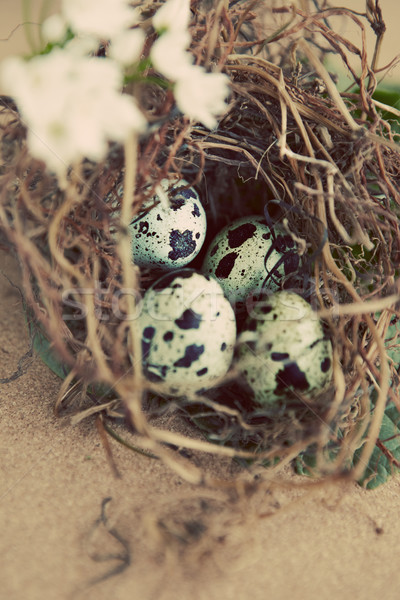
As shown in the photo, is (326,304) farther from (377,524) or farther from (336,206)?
(377,524)

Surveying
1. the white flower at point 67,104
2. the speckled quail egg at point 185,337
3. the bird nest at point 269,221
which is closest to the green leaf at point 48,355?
the bird nest at point 269,221

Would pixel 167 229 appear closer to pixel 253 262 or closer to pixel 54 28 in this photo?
pixel 253 262

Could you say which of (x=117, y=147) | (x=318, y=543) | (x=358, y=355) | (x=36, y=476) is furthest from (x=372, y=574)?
(x=117, y=147)

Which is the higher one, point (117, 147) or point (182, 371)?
point (117, 147)

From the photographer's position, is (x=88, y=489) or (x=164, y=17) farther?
(x=88, y=489)

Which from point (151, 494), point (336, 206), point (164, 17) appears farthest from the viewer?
point (336, 206)

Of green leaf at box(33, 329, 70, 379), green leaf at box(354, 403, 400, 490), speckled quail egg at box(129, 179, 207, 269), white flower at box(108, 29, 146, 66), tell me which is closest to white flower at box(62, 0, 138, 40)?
white flower at box(108, 29, 146, 66)
